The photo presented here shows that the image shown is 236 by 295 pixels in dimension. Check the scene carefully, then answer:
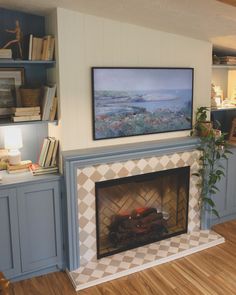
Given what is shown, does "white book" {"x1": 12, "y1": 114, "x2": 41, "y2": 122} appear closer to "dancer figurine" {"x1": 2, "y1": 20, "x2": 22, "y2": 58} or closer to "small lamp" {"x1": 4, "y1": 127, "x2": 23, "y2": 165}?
"small lamp" {"x1": 4, "y1": 127, "x2": 23, "y2": 165}

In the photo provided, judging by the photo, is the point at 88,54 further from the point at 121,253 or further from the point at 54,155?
the point at 121,253

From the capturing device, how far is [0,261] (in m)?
2.60

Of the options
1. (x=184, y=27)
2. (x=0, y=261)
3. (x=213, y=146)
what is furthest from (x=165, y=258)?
(x=184, y=27)

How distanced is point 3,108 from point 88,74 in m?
0.76

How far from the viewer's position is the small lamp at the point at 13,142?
8.82ft

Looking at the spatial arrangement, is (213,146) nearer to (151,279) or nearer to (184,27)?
(184,27)

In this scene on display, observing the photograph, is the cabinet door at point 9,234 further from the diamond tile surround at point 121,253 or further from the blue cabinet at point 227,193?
the blue cabinet at point 227,193

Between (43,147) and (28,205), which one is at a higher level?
(43,147)

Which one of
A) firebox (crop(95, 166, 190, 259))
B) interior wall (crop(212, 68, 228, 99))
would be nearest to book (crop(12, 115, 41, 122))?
firebox (crop(95, 166, 190, 259))

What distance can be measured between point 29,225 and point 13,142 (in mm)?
691

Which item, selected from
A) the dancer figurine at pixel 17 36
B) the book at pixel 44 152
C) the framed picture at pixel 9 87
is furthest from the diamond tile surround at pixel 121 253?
the dancer figurine at pixel 17 36

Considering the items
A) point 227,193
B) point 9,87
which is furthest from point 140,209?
point 9,87

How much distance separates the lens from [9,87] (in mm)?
2721

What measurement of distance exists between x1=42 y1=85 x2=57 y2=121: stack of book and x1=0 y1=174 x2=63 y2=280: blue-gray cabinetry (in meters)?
0.49
